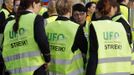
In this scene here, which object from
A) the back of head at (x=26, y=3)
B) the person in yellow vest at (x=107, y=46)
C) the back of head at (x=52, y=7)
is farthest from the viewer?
the back of head at (x=52, y=7)

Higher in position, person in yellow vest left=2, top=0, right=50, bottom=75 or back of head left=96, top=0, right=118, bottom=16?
back of head left=96, top=0, right=118, bottom=16

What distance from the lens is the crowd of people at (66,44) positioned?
5.41 m

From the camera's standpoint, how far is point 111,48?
215 inches

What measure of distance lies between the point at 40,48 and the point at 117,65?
39.1 inches

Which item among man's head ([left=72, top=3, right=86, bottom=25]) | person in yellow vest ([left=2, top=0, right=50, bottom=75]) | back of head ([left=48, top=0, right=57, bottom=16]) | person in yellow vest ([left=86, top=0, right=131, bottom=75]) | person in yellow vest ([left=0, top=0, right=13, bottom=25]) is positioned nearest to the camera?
person in yellow vest ([left=86, top=0, right=131, bottom=75])

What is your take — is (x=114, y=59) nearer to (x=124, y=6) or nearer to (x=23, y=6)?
(x=23, y=6)

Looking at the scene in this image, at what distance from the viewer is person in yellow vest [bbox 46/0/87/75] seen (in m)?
5.63

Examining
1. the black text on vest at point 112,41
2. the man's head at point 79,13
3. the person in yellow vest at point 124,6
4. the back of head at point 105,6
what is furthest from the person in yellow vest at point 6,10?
the black text on vest at point 112,41

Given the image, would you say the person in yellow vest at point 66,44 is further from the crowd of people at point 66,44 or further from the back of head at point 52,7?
the back of head at point 52,7

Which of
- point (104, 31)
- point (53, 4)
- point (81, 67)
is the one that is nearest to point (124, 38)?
point (104, 31)

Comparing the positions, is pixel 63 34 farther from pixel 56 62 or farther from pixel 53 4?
pixel 53 4

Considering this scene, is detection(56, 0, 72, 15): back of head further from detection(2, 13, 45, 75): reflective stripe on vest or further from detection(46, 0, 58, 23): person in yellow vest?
detection(46, 0, 58, 23): person in yellow vest

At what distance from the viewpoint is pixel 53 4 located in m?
6.80

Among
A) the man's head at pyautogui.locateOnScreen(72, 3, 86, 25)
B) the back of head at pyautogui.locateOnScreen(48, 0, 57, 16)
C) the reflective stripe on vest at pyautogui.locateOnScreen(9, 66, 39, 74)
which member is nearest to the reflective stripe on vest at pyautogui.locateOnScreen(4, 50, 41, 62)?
the reflective stripe on vest at pyautogui.locateOnScreen(9, 66, 39, 74)
